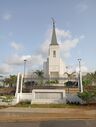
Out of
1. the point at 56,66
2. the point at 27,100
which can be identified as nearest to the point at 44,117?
the point at 27,100

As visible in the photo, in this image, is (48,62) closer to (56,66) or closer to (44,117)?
(56,66)

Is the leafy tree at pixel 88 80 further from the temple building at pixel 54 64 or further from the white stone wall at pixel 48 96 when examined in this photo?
the white stone wall at pixel 48 96

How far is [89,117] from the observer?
13000 mm

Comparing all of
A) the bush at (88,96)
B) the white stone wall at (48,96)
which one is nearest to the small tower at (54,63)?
the white stone wall at (48,96)

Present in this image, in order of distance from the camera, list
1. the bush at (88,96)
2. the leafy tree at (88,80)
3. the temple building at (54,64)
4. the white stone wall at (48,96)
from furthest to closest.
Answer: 1. the temple building at (54,64)
2. the leafy tree at (88,80)
3. the white stone wall at (48,96)
4. the bush at (88,96)

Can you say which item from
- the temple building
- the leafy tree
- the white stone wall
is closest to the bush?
the white stone wall

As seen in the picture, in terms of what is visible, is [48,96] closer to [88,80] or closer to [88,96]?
[88,96]

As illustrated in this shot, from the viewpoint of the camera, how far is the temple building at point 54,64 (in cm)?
5566

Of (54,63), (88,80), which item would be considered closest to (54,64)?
(54,63)

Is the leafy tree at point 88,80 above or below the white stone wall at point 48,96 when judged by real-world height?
above

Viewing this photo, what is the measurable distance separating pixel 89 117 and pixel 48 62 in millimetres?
44054

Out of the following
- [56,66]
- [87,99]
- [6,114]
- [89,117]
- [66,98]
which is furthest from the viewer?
[56,66]

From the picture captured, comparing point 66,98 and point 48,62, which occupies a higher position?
point 48,62

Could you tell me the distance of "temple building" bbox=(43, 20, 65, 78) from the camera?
55.7m
